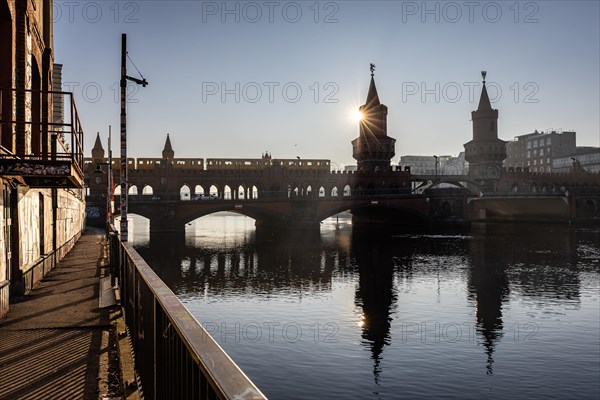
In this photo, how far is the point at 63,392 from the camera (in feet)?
21.4

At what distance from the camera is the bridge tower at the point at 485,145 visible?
379 feet

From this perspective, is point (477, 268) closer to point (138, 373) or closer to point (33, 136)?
point (33, 136)

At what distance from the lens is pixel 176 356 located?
3.98 metres

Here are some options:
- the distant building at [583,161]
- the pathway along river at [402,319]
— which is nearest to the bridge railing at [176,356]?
the pathway along river at [402,319]

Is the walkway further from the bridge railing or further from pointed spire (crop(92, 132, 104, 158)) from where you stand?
pointed spire (crop(92, 132, 104, 158))

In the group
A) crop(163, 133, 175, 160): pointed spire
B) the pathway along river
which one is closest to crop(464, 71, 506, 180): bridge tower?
the pathway along river

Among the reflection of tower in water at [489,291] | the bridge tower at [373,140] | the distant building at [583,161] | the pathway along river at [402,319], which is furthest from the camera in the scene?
the distant building at [583,161]

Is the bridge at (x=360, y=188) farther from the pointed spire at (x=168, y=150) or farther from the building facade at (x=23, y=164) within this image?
the building facade at (x=23, y=164)

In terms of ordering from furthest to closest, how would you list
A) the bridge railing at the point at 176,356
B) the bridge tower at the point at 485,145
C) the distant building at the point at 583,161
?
1. the distant building at the point at 583,161
2. the bridge tower at the point at 485,145
3. the bridge railing at the point at 176,356

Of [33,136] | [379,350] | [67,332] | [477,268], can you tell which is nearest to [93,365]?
[67,332]

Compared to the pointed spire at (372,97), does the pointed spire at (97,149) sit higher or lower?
lower

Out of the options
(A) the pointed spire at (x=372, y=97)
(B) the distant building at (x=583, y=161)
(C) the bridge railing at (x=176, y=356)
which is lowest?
(C) the bridge railing at (x=176, y=356)

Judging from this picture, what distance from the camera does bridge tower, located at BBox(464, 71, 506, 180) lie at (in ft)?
379

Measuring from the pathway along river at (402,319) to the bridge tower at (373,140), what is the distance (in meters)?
52.2
